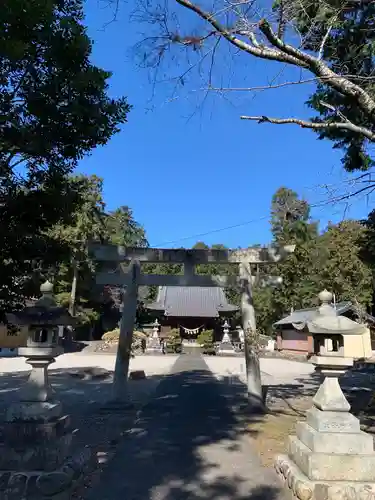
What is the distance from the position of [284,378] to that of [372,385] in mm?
3339

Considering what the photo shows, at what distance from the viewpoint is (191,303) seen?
127 feet

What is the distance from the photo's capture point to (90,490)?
467 cm

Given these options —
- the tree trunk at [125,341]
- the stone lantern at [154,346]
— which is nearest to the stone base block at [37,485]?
the tree trunk at [125,341]

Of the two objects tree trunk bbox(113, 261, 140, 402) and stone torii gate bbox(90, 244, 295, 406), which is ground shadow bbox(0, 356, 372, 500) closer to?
tree trunk bbox(113, 261, 140, 402)

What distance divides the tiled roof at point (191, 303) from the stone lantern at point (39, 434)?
104ft

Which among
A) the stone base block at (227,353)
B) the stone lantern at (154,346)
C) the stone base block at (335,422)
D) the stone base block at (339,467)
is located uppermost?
the stone lantern at (154,346)

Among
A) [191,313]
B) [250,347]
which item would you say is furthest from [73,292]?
[250,347]

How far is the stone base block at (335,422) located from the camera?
4.66 m

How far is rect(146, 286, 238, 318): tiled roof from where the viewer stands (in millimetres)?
37188

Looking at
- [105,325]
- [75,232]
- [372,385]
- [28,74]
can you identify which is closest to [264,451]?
[28,74]

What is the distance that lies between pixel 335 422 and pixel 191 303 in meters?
34.3

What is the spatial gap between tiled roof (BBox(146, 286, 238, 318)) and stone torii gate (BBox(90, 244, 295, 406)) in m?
25.4

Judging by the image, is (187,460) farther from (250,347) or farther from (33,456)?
(250,347)

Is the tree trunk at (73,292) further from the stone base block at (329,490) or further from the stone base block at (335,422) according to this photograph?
the stone base block at (329,490)
